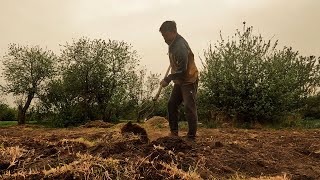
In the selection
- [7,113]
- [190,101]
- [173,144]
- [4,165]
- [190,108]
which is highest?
[7,113]

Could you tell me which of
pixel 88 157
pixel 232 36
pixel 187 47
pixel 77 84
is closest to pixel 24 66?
pixel 77 84

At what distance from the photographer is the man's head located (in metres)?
8.09

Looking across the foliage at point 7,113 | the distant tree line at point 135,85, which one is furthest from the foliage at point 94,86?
the foliage at point 7,113

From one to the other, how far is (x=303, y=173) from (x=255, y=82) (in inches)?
553

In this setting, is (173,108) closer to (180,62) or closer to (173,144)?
(180,62)

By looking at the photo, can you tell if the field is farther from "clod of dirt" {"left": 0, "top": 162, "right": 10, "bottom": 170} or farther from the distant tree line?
the distant tree line

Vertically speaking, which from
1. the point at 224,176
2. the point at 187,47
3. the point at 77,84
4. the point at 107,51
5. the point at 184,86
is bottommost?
the point at 224,176

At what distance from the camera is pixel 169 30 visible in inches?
321

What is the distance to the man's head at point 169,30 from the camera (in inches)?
318

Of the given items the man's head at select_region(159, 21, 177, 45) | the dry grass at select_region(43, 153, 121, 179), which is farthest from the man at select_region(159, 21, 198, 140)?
the dry grass at select_region(43, 153, 121, 179)

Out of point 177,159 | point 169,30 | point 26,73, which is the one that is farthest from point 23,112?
point 177,159

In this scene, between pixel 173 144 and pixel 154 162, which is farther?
pixel 173 144

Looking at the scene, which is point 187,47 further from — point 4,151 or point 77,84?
point 77,84

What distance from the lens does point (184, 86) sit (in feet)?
26.7
